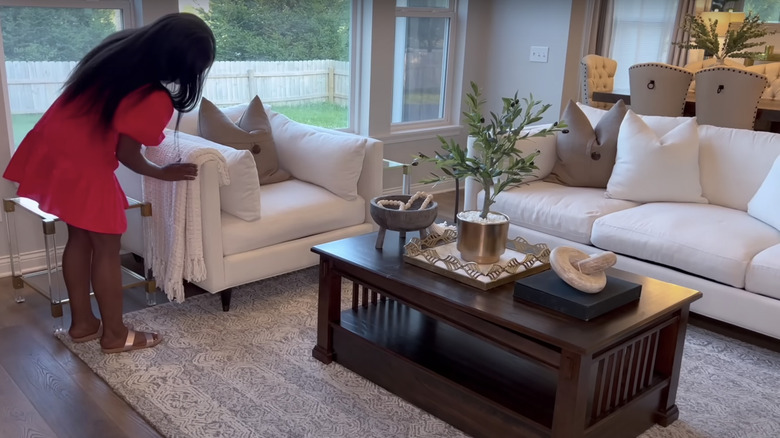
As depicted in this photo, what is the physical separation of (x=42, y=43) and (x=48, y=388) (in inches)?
73.3

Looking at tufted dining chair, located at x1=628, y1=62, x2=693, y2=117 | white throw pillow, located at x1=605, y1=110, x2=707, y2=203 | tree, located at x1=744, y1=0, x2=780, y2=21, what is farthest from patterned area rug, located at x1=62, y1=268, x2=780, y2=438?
tree, located at x1=744, y1=0, x2=780, y2=21

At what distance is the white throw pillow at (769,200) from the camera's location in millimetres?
3053

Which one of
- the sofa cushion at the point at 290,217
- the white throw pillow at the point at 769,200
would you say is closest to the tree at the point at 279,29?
the sofa cushion at the point at 290,217

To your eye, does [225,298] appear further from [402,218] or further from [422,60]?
[422,60]

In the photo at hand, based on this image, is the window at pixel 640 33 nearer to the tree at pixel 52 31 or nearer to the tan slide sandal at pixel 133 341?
the tree at pixel 52 31

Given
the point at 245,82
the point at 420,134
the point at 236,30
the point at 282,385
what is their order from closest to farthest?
1. the point at 282,385
2. the point at 236,30
3. the point at 245,82
4. the point at 420,134

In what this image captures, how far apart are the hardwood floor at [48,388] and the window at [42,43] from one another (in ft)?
3.40

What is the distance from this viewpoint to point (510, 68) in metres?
5.50

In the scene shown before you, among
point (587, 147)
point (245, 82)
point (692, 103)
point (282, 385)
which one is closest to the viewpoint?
point (282, 385)

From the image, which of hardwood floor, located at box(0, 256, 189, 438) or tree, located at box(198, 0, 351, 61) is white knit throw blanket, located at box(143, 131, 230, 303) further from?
tree, located at box(198, 0, 351, 61)

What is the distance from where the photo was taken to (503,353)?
2.40 metres

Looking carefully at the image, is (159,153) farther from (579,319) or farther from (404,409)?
(579,319)

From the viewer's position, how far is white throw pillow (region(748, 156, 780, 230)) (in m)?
3.05

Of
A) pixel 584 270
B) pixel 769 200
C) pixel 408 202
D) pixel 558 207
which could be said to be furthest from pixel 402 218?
pixel 769 200
